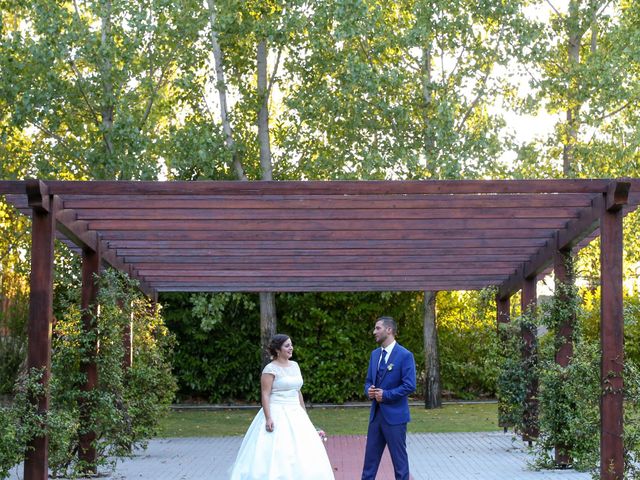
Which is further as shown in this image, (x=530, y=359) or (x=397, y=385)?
(x=530, y=359)

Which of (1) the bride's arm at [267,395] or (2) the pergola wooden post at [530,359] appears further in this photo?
(2) the pergola wooden post at [530,359]

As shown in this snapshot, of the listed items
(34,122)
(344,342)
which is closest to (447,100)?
(344,342)

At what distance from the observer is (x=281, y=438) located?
394 inches

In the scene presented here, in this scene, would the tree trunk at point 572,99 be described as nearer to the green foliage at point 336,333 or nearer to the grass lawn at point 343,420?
the green foliage at point 336,333

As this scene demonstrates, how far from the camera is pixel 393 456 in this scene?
378 inches

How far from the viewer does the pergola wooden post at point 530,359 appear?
1428cm

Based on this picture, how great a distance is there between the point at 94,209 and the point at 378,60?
1165 cm

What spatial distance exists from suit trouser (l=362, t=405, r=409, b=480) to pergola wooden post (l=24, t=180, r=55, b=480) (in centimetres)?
286

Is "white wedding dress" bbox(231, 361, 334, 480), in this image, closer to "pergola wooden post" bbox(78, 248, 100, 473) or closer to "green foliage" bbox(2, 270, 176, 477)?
"green foliage" bbox(2, 270, 176, 477)

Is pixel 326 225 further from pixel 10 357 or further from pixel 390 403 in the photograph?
pixel 10 357

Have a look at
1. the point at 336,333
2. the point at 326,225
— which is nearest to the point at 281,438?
the point at 326,225

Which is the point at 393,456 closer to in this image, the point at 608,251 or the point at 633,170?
the point at 608,251

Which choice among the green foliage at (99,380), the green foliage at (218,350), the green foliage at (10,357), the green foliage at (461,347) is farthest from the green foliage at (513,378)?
the green foliage at (10,357)

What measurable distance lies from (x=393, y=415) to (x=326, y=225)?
2896 mm
